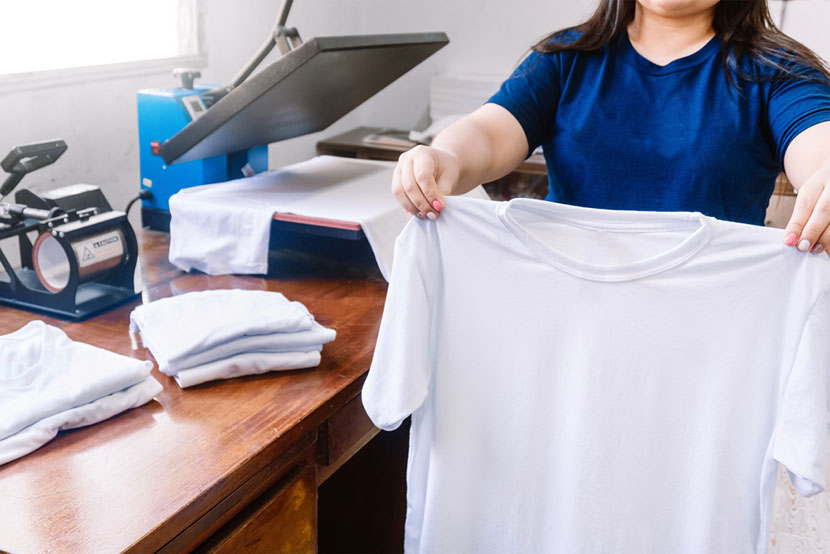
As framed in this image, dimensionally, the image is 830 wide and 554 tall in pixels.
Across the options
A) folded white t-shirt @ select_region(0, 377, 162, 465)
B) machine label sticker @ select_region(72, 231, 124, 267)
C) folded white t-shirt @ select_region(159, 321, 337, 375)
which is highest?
machine label sticker @ select_region(72, 231, 124, 267)

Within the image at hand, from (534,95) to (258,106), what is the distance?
0.59 m

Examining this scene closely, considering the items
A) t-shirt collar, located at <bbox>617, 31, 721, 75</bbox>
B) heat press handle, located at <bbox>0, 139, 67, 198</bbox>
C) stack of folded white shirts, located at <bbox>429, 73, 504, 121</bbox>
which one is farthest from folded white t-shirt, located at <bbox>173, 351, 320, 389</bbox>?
stack of folded white shirts, located at <bbox>429, 73, 504, 121</bbox>

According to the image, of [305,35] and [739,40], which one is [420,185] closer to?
[739,40]

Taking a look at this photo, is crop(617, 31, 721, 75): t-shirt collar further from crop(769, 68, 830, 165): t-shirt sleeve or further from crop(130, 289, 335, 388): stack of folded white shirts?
crop(130, 289, 335, 388): stack of folded white shirts

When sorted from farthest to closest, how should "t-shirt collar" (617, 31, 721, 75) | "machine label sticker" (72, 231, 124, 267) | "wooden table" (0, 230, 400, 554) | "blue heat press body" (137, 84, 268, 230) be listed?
"blue heat press body" (137, 84, 268, 230)
"machine label sticker" (72, 231, 124, 267)
"t-shirt collar" (617, 31, 721, 75)
"wooden table" (0, 230, 400, 554)

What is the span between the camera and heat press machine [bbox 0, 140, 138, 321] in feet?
4.49

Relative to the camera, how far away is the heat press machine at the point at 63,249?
1367mm

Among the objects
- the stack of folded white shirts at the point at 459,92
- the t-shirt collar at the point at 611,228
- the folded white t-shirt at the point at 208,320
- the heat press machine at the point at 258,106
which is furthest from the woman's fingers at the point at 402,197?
the stack of folded white shirts at the point at 459,92

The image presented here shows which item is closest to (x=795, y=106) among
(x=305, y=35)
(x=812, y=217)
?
(x=812, y=217)

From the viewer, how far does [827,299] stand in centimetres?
89

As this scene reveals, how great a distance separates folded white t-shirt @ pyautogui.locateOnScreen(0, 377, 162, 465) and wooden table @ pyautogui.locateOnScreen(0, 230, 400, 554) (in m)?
0.01

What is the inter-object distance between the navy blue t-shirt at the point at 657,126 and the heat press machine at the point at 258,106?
0.44 meters

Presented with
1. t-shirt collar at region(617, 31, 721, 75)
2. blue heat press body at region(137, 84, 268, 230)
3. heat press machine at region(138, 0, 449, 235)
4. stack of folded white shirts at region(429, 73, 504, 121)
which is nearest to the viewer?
t-shirt collar at region(617, 31, 721, 75)

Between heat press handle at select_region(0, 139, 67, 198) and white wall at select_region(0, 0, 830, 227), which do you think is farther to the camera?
white wall at select_region(0, 0, 830, 227)
